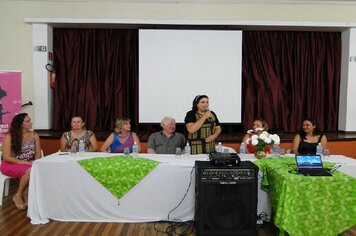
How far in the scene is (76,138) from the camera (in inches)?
158

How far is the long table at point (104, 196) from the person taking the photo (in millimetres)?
3121

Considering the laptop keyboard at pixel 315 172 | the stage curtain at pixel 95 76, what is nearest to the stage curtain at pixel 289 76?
the stage curtain at pixel 95 76

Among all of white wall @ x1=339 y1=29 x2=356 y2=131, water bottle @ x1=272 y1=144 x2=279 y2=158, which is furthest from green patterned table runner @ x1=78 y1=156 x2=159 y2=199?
white wall @ x1=339 y1=29 x2=356 y2=131

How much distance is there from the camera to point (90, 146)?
4066 millimetres

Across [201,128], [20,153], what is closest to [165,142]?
[201,128]

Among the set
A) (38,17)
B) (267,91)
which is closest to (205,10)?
(267,91)

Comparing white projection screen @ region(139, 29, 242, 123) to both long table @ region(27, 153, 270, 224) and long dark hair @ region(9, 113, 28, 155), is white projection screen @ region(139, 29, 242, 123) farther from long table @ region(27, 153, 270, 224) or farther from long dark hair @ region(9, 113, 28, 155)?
long table @ region(27, 153, 270, 224)

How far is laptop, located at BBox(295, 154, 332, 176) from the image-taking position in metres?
2.66

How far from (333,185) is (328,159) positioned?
0.87 metres

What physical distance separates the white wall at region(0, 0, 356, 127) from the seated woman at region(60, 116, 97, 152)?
222cm

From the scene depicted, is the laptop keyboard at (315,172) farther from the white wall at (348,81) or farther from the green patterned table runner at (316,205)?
the white wall at (348,81)

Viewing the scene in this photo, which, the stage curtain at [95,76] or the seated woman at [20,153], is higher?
the stage curtain at [95,76]

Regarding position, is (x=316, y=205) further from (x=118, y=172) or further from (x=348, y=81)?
(x=348, y=81)

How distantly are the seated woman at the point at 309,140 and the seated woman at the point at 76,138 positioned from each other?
236 cm
